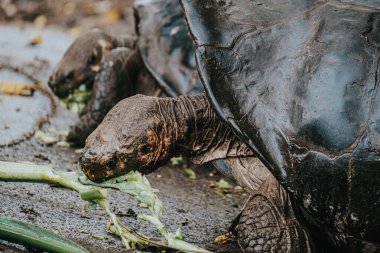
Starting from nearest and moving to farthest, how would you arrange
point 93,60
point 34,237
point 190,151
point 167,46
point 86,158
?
point 34,237, point 86,158, point 190,151, point 167,46, point 93,60

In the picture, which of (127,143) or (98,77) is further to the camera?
(98,77)

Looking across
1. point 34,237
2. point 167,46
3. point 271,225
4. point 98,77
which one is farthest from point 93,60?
point 34,237

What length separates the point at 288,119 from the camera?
3311 mm

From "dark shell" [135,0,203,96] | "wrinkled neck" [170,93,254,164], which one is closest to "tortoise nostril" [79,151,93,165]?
"wrinkled neck" [170,93,254,164]

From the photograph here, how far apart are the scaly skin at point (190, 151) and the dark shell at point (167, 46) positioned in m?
0.48

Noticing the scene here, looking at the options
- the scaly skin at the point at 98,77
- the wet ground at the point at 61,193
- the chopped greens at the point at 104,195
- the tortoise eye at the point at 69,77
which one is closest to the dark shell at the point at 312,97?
the chopped greens at the point at 104,195

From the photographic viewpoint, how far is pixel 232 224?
3.78 meters

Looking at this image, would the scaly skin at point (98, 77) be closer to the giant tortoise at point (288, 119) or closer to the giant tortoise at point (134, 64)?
the giant tortoise at point (134, 64)

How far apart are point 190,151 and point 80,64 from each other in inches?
80.2

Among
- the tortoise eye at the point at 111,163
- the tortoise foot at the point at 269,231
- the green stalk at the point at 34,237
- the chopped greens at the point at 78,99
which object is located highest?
the tortoise eye at the point at 111,163

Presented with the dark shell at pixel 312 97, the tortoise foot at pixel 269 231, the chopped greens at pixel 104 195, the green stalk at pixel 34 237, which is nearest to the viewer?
the green stalk at pixel 34 237

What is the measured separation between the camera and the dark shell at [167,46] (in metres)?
4.68

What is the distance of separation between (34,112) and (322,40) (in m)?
3.02

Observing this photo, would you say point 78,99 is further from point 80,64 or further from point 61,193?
point 61,193
